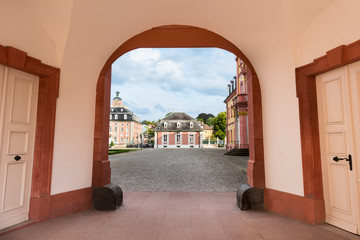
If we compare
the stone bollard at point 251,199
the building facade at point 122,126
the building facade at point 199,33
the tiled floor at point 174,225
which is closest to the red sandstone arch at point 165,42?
the building facade at point 199,33

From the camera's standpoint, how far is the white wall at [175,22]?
319 cm

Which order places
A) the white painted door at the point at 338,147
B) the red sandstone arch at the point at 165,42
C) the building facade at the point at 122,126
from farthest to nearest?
the building facade at the point at 122,126, the red sandstone arch at the point at 165,42, the white painted door at the point at 338,147

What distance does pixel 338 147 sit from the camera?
10.2 ft

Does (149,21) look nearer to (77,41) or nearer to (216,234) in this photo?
(77,41)

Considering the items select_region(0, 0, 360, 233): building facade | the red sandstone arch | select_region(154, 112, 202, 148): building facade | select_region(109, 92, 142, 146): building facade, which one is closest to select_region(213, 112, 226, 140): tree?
select_region(154, 112, 202, 148): building facade

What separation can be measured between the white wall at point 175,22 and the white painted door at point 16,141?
15.8 inches

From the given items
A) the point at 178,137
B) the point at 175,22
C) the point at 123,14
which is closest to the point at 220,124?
the point at 178,137

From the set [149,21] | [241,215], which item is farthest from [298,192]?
[149,21]

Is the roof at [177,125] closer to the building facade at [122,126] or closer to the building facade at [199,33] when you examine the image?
the building facade at [122,126]

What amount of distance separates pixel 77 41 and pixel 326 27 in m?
4.26

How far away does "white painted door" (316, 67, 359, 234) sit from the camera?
2889 mm

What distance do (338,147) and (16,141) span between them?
5.21m

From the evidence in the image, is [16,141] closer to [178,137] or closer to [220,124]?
[178,137]

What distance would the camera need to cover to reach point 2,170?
2947 mm
